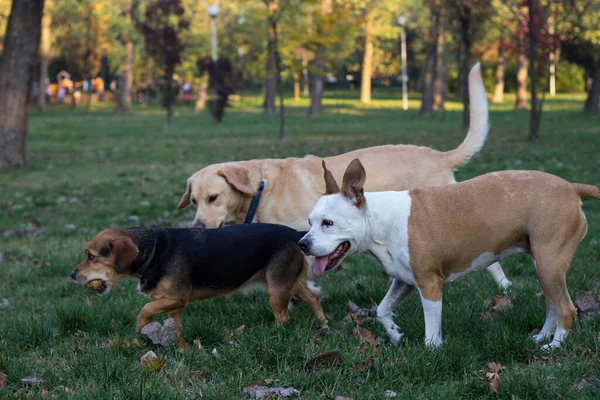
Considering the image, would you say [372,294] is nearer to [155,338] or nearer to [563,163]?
[155,338]

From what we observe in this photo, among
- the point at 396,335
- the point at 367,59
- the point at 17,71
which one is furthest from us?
the point at 367,59

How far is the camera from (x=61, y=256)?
25.4 feet

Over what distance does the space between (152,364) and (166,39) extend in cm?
3152

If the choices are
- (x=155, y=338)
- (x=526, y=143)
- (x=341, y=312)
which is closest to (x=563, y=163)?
(x=526, y=143)

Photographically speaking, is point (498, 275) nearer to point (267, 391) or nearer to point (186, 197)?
point (186, 197)

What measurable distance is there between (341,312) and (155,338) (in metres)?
1.51

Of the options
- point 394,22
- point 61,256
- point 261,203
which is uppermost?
point 394,22

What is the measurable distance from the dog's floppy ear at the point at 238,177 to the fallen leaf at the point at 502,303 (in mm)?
2245

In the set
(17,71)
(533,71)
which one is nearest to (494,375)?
(17,71)

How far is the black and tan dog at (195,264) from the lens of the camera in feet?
16.1

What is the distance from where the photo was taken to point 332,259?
15.1 feet

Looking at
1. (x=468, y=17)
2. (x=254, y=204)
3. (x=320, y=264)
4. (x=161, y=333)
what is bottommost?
(x=161, y=333)

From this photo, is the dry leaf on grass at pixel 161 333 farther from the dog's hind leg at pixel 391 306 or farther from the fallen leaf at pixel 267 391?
the dog's hind leg at pixel 391 306

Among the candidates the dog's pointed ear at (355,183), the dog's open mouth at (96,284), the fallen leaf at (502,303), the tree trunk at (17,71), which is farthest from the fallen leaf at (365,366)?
the tree trunk at (17,71)
